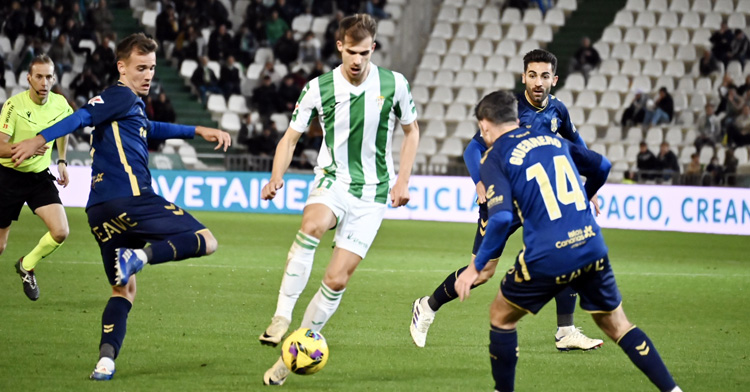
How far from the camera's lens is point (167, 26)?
26.8m

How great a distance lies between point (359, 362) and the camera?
7.06 metres

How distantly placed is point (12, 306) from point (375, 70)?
427 centimetres

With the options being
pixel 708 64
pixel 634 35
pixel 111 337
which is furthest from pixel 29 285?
pixel 634 35

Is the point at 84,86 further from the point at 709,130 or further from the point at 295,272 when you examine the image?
the point at 295,272

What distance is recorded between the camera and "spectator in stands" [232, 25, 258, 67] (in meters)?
26.8

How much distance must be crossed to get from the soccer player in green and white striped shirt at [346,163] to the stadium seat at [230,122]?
18.9 metres

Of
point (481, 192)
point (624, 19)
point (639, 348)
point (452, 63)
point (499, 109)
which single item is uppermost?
point (499, 109)

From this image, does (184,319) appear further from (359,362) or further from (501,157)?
(501,157)

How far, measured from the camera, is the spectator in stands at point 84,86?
24516 mm

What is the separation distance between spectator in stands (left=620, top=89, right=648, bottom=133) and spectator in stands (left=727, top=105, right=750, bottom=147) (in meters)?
2.12

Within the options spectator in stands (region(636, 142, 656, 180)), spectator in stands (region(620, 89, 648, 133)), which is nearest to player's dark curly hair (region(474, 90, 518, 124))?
spectator in stands (region(636, 142, 656, 180))

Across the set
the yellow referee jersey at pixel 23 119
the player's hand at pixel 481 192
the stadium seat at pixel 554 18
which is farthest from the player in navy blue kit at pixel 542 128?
the stadium seat at pixel 554 18

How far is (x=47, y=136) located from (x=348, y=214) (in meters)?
1.90

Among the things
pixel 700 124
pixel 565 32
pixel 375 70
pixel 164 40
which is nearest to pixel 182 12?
pixel 164 40
